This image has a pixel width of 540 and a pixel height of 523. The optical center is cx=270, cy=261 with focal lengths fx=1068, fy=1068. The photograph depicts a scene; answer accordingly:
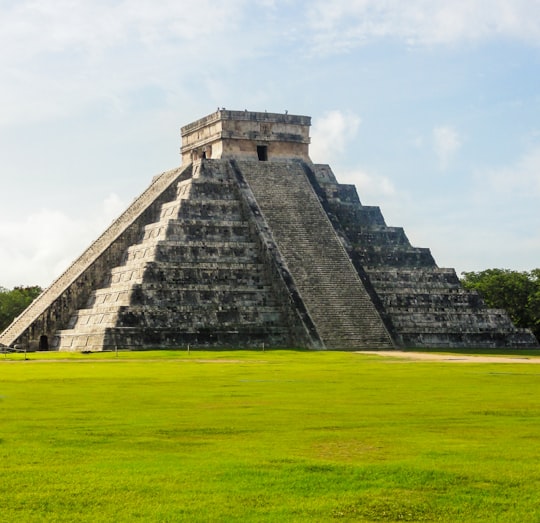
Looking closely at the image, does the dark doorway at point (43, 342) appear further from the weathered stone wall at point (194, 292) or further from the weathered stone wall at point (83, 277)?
the weathered stone wall at point (194, 292)

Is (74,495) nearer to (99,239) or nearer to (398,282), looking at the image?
(398,282)

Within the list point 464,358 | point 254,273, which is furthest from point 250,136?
point 464,358

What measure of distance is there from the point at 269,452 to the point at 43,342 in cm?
3549

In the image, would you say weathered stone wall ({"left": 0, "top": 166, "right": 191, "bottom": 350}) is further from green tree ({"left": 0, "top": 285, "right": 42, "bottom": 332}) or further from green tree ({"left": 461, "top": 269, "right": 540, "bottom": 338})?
green tree ({"left": 461, "top": 269, "right": 540, "bottom": 338})

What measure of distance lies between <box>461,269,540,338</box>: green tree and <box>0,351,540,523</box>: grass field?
3905 cm

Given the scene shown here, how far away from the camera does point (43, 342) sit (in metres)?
44.9

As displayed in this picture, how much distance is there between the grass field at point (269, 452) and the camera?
8.32 m

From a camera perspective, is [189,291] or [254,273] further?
[254,273]

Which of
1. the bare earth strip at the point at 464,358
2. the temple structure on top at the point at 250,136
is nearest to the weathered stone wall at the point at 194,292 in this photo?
the temple structure on top at the point at 250,136

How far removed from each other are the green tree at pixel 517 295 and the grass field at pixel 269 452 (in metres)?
39.1

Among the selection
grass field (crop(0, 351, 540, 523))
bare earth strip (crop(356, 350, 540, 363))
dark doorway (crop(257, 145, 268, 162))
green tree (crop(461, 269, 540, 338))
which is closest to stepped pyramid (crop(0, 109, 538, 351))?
dark doorway (crop(257, 145, 268, 162))

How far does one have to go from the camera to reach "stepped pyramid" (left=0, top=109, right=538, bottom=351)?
4212 centimetres

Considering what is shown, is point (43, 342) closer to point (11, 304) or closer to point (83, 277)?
point (83, 277)

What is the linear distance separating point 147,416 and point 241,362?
1700cm
